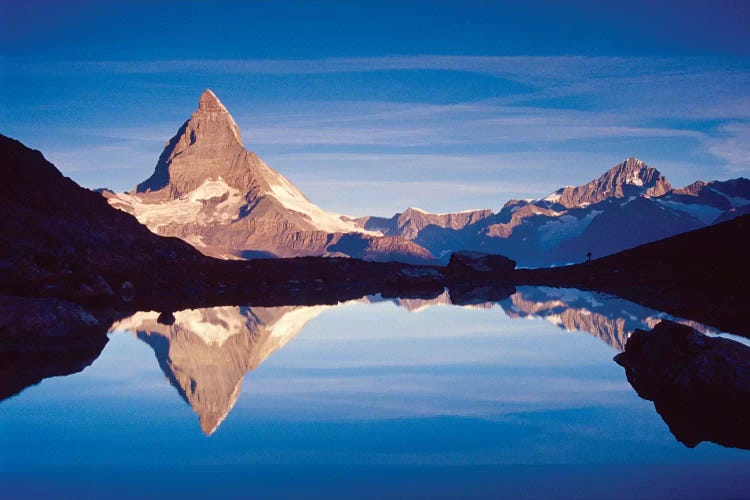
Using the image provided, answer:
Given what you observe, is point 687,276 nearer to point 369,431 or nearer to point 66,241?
point 369,431

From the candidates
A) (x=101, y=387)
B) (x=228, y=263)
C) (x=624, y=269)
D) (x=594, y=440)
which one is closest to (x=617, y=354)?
(x=594, y=440)

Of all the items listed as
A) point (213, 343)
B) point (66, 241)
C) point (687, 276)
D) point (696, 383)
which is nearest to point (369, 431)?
point (696, 383)

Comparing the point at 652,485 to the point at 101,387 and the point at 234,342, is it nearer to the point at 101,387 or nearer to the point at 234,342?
the point at 101,387

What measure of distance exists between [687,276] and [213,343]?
61406 mm

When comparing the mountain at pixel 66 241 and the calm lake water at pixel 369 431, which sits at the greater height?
the mountain at pixel 66 241

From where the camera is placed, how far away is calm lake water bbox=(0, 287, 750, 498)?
44.3 feet

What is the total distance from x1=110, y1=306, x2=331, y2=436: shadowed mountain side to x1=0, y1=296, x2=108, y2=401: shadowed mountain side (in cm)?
314

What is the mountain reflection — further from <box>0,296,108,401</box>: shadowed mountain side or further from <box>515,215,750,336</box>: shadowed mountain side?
<box>515,215,750,336</box>: shadowed mountain side

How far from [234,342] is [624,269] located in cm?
8167

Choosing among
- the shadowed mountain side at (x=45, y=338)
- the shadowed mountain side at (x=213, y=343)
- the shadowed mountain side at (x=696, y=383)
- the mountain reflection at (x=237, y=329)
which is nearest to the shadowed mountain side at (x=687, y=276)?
the mountain reflection at (x=237, y=329)

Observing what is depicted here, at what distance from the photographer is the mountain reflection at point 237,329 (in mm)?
22922

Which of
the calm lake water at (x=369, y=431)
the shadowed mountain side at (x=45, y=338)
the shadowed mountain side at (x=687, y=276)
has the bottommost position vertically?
the calm lake water at (x=369, y=431)

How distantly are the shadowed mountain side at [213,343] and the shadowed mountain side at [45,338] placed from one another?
314 cm

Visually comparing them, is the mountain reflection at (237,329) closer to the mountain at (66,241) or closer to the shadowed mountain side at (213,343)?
the shadowed mountain side at (213,343)
